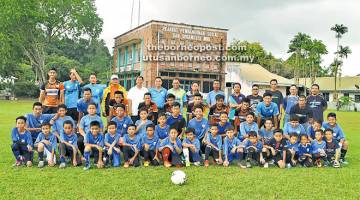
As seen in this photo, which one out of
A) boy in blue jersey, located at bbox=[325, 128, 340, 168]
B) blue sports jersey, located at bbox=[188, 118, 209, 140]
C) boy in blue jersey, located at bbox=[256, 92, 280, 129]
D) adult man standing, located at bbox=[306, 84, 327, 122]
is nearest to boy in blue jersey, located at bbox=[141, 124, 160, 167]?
blue sports jersey, located at bbox=[188, 118, 209, 140]

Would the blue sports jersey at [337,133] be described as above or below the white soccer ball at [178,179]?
above

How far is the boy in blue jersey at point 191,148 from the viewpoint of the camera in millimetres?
7043

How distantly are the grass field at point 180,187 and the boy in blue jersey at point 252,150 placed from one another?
45 cm

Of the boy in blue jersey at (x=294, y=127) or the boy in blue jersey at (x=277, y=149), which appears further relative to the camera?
the boy in blue jersey at (x=294, y=127)

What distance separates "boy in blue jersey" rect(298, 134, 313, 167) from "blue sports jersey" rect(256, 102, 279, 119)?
0.89 metres

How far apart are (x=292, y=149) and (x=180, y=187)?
295 cm

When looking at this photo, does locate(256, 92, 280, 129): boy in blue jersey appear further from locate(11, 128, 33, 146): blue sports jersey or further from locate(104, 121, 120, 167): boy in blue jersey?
locate(11, 128, 33, 146): blue sports jersey

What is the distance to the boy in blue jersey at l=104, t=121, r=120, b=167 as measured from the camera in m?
6.75

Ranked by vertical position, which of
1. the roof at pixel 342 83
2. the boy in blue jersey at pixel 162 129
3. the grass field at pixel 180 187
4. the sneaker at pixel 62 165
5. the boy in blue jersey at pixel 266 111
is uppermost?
the roof at pixel 342 83

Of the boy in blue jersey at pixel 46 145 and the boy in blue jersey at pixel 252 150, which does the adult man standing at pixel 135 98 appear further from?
the boy in blue jersey at pixel 252 150

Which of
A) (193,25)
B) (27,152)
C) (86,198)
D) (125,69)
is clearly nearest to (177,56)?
(193,25)

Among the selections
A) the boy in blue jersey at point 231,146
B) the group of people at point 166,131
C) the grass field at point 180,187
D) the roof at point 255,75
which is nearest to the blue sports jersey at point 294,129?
the group of people at point 166,131

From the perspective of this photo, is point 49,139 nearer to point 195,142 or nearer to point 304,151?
point 195,142

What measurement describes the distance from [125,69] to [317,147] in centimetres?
3123
